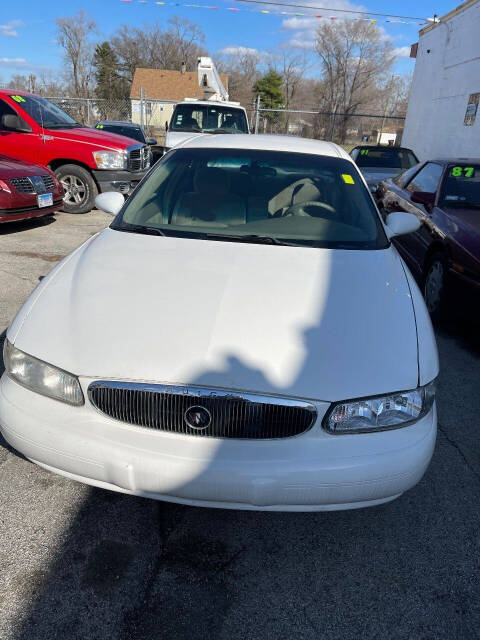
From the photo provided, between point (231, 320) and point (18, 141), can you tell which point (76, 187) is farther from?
point (231, 320)

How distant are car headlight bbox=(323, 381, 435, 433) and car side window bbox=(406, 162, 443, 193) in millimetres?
4123

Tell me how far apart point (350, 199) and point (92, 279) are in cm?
178

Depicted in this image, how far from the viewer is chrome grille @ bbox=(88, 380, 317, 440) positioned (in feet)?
5.88

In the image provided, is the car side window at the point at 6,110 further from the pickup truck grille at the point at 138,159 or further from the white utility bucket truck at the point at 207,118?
the white utility bucket truck at the point at 207,118

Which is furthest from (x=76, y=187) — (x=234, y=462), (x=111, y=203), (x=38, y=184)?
(x=234, y=462)

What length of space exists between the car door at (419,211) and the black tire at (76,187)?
5444 mm

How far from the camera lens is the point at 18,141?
336 inches

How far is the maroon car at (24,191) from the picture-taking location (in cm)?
661

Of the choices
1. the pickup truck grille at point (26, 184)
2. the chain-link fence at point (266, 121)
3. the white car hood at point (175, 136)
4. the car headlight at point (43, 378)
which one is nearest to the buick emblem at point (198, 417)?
the car headlight at point (43, 378)

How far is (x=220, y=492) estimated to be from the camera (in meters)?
1.81

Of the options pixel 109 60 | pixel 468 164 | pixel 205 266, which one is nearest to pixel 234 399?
pixel 205 266

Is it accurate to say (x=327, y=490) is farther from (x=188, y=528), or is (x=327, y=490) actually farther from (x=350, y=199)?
(x=350, y=199)

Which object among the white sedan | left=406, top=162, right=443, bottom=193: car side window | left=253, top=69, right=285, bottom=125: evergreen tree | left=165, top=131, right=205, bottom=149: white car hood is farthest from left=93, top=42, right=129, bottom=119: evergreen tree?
the white sedan

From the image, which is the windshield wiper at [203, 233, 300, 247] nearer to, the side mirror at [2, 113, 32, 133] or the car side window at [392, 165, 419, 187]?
the car side window at [392, 165, 419, 187]
